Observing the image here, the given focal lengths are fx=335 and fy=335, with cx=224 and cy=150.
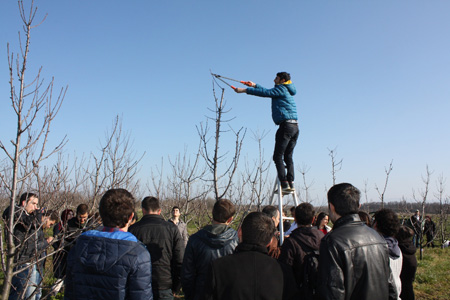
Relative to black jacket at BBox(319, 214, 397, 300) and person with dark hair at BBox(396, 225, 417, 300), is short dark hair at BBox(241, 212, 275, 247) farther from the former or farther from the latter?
person with dark hair at BBox(396, 225, 417, 300)

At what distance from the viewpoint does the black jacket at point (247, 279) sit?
85.2 inches

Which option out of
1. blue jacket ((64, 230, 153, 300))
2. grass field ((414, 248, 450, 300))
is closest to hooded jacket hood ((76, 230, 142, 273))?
blue jacket ((64, 230, 153, 300))

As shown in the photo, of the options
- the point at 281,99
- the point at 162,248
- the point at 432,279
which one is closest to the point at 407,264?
the point at 281,99

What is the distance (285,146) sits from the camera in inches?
206

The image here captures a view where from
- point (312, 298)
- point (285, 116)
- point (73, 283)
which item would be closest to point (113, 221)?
point (73, 283)

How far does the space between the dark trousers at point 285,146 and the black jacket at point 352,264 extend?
264 cm

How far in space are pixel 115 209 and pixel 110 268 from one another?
42 centimetres

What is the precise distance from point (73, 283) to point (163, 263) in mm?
1180

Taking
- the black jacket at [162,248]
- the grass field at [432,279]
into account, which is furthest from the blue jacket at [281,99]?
the grass field at [432,279]

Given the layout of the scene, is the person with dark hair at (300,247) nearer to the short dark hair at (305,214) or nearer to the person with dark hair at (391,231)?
the short dark hair at (305,214)

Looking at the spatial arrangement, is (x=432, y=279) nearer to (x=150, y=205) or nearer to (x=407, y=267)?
(x=407, y=267)

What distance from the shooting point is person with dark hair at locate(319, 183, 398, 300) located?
2.32 metres

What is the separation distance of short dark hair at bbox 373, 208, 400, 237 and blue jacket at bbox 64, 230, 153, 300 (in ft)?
9.42

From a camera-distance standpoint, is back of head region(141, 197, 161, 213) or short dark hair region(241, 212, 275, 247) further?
back of head region(141, 197, 161, 213)
